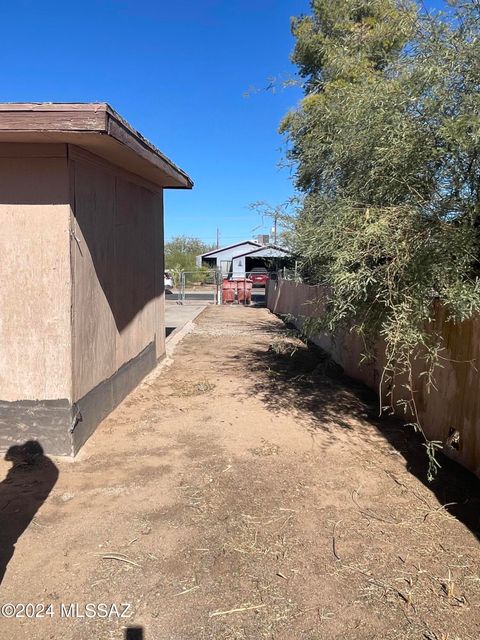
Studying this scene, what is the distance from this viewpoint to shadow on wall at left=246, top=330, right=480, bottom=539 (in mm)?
3851

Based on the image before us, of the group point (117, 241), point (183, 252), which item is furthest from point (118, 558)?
point (183, 252)

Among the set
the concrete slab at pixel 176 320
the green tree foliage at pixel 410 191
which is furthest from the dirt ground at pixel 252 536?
the concrete slab at pixel 176 320

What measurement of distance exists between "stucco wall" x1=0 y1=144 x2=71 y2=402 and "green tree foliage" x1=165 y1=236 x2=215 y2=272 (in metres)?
38.2

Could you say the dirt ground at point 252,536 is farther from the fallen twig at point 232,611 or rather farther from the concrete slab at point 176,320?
the concrete slab at point 176,320

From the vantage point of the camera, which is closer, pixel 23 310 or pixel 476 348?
pixel 476 348

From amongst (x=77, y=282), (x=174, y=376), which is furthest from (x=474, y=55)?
(x=174, y=376)

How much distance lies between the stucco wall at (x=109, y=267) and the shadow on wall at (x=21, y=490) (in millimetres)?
699

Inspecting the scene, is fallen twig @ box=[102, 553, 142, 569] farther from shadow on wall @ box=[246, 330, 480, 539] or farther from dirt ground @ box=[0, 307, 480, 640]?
shadow on wall @ box=[246, 330, 480, 539]

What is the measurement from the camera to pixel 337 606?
Answer: 2.58 m

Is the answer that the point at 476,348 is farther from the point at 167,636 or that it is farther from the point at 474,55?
the point at 167,636

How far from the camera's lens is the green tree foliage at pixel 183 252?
49116mm

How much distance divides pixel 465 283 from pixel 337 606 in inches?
98.2

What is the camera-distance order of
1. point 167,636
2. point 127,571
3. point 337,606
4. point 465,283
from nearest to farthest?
point 167,636 < point 337,606 < point 127,571 < point 465,283

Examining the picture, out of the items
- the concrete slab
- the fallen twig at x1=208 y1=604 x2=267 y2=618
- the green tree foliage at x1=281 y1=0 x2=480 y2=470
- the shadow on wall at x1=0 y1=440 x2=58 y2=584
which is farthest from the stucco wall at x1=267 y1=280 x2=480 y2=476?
the concrete slab
